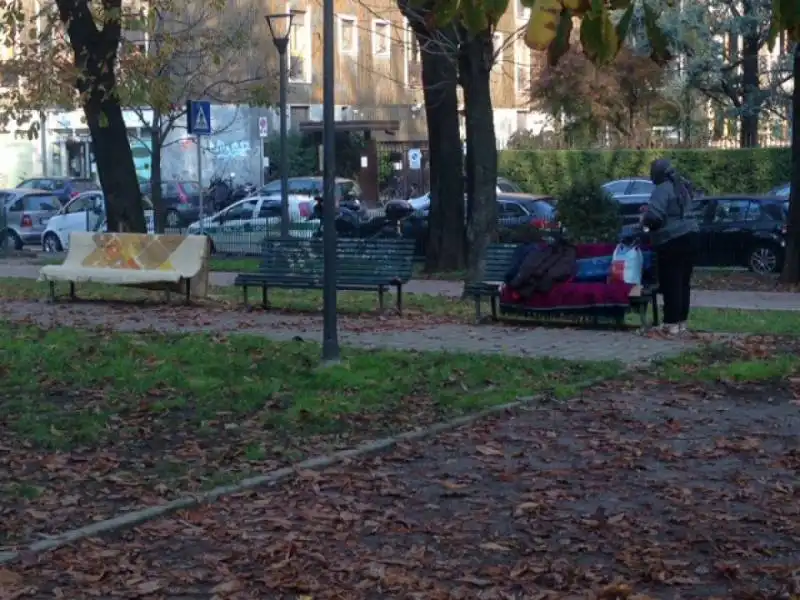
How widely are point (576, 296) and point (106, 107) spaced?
401 inches

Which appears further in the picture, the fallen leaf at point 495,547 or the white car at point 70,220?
the white car at point 70,220

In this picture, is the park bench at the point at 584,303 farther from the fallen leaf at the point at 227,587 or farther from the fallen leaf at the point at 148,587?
the fallen leaf at the point at 148,587

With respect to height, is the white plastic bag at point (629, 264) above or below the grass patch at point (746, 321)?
above

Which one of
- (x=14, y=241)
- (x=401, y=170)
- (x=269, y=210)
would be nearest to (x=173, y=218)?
(x=14, y=241)

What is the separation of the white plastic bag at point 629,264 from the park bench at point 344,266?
112 inches

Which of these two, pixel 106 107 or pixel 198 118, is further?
pixel 198 118

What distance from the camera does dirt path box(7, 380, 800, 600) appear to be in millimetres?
6332

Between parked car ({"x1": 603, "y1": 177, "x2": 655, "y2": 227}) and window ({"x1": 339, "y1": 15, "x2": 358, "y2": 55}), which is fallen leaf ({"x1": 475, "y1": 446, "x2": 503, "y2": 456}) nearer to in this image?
parked car ({"x1": 603, "y1": 177, "x2": 655, "y2": 227})

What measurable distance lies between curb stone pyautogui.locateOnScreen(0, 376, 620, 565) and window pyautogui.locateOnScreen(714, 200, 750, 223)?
1494 centimetres

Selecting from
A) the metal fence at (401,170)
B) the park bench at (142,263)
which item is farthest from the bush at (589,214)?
the metal fence at (401,170)

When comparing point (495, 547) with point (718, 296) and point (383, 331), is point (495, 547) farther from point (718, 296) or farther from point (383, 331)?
point (718, 296)

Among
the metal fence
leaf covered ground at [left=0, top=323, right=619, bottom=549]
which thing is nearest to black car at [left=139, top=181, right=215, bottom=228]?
the metal fence

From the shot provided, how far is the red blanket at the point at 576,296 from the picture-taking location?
14.1 meters

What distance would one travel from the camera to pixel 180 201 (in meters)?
42.1
